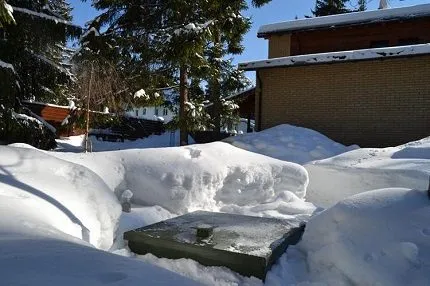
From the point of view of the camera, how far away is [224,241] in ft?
13.0

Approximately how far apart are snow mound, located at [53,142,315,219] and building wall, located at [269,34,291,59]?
716cm

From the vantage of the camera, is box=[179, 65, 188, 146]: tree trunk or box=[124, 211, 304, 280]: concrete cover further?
box=[179, 65, 188, 146]: tree trunk

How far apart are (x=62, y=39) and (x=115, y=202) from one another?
27.7 feet

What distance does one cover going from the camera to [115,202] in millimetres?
4566

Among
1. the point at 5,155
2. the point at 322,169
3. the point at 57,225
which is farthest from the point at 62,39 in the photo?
the point at 57,225

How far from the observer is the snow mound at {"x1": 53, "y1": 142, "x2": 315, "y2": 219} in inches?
213

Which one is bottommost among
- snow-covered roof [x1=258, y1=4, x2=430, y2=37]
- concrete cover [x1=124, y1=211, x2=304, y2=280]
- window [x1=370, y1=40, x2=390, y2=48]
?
concrete cover [x1=124, y1=211, x2=304, y2=280]

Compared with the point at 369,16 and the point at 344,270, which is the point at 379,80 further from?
the point at 344,270

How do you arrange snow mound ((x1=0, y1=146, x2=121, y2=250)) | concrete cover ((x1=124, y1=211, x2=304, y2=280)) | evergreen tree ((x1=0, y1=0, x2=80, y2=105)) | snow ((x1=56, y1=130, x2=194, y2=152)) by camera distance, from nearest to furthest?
snow mound ((x1=0, y1=146, x2=121, y2=250))
concrete cover ((x1=124, y1=211, x2=304, y2=280))
evergreen tree ((x1=0, y1=0, x2=80, y2=105))
snow ((x1=56, y1=130, x2=194, y2=152))

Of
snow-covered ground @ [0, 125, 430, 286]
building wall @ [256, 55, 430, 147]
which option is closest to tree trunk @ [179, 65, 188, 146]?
building wall @ [256, 55, 430, 147]

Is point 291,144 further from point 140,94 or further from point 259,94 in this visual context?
point 140,94

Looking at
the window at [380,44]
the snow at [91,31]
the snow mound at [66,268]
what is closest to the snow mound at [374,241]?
the snow mound at [66,268]

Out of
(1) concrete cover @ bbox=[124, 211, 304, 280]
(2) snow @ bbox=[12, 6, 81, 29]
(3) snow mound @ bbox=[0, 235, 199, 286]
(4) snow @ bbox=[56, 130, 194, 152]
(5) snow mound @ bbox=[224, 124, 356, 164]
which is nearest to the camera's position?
(3) snow mound @ bbox=[0, 235, 199, 286]

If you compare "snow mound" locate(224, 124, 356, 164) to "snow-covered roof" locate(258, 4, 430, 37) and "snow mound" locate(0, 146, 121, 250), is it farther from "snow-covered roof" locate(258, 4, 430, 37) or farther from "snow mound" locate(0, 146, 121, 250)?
"snow mound" locate(0, 146, 121, 250)
